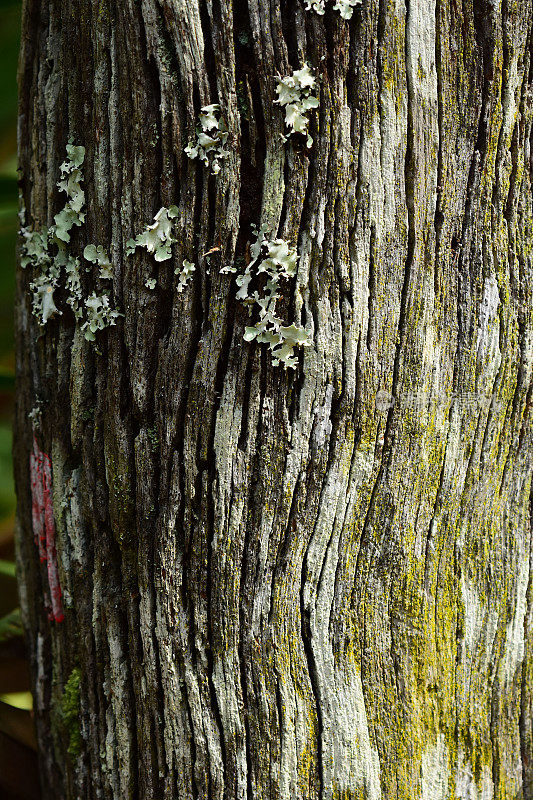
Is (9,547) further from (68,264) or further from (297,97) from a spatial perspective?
(297,97)

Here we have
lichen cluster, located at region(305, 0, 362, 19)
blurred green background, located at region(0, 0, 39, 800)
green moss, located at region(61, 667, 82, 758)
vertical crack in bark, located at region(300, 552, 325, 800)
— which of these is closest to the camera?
lichen cluster, located at region(305, 0, 362, 19)

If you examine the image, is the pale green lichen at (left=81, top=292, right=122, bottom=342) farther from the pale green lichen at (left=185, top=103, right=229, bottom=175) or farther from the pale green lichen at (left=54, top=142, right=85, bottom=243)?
the pale green lichen at (left=185, top=103, right=229, bottom=175)

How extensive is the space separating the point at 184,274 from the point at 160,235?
9cm

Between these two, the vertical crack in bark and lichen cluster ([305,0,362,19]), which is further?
the vertical crack in bark

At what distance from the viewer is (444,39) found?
117cm

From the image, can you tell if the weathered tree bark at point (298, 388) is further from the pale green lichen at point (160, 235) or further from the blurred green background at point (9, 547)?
the blurred green background at point (9, 547)

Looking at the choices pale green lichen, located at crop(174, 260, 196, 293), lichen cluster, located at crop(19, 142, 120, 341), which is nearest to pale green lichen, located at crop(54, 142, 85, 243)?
lichen cluster, located at crop(19, 142, 120, 341)

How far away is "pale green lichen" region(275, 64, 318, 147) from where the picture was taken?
109 centimetres

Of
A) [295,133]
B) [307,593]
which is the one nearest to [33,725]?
[307,593]

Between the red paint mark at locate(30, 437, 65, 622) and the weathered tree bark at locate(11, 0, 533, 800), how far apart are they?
149mm

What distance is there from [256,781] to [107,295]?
1.03 meters

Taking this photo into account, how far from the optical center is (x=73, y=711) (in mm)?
1398

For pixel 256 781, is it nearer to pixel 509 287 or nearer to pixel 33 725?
pixel 33 725

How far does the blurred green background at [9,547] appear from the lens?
1.68m
